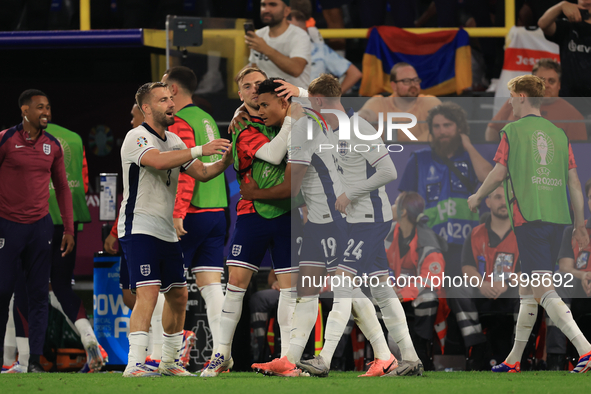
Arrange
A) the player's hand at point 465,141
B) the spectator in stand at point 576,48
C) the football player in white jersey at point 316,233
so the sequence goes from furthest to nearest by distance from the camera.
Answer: the spectator in stand at point 576,48 < the player's hand at point 465,141 < the football player in white jersey at point 316,233

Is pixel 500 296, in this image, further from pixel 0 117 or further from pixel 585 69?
pixel 0 117

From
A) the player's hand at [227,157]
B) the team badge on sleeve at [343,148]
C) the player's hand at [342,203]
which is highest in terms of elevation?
the team badge on sleeve at [343,148]

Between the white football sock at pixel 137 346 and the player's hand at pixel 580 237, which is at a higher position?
the player's hand at pixel 580 237

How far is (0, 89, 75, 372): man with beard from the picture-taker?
260 inches

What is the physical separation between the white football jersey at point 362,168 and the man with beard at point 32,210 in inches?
100

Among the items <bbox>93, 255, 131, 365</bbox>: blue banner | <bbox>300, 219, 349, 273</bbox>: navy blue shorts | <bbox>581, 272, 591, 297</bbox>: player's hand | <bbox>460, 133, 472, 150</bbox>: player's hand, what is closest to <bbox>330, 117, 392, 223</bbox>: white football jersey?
<bbox>300, 219, 349, 273</bbox>: navy blue shorts

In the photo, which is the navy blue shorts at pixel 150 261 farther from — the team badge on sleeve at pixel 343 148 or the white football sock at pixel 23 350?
the white football sock at pixel 23 350

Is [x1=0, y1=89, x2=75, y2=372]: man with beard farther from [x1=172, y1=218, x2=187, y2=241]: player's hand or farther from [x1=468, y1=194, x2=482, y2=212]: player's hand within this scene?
[x1=468, y1=194, x2=482, y2=212]: player's hand

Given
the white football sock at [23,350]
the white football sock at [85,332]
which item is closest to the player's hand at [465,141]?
the white football sock at [85,332]

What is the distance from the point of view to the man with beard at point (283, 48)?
304 inches

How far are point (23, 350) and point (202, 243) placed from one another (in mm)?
1889

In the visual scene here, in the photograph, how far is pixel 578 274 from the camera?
20.7 feet

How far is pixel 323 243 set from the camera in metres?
5.47

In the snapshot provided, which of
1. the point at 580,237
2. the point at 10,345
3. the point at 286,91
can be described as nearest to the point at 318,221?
the point at 286,91
